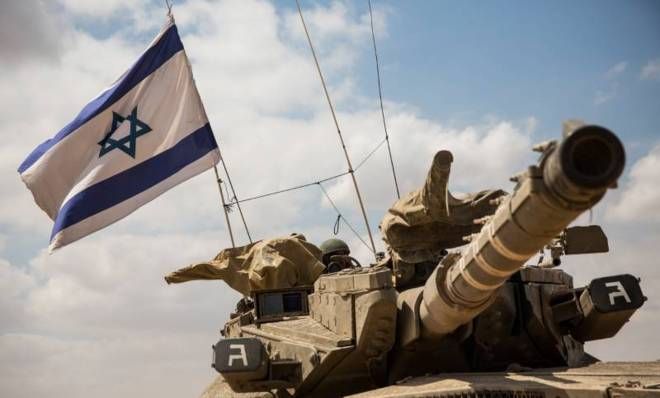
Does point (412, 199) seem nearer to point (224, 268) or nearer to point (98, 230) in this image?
point (224, 268)

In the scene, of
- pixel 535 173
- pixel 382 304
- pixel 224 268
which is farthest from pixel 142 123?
pixel 535 173

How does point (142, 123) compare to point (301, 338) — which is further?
point (142, 123)

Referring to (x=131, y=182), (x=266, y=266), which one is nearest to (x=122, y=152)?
(x=131, y=182)

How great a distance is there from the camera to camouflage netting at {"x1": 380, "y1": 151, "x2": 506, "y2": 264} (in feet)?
30.5

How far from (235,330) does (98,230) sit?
5.10 m

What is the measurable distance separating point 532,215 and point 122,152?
12560 millimetres

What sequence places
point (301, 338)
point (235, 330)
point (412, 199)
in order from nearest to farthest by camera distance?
point (412, 199) < point (301, 338) < point (235, 330)

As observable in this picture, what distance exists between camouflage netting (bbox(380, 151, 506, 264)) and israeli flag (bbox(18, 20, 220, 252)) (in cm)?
834

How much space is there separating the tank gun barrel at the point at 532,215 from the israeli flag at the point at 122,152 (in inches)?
393

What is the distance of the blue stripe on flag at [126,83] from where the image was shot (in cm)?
1783

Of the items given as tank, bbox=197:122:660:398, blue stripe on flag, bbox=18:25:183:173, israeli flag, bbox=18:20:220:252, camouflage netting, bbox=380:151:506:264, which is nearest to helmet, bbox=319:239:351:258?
israeli flag, bbox=18:20:220:252

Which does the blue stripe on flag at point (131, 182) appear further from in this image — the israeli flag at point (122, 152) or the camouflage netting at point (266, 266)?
the camouflage netting at point (266, 266)

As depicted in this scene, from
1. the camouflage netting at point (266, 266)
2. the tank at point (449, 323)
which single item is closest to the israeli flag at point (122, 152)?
the camouflage netting at point (266, 266)

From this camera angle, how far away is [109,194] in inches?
677
